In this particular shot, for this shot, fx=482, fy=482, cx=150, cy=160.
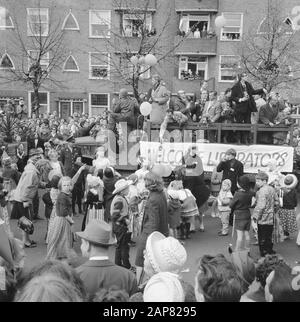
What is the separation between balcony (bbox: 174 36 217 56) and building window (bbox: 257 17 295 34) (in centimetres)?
440

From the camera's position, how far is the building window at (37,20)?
3064 centimetres

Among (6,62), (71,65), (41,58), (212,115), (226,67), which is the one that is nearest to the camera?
(212,115)

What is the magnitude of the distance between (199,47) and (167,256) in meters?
28.3

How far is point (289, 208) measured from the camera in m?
9.10

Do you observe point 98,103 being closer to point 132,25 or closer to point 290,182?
point 132,25

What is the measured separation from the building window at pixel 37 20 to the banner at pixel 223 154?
21.2 m

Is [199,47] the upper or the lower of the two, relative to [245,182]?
upper

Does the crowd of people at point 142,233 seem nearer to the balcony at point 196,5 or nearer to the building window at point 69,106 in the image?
the balcony at point 196,5

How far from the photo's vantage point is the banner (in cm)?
1212

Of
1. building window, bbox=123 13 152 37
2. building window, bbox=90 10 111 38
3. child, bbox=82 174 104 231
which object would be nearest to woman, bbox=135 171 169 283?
child, bbox=82 174 104 231

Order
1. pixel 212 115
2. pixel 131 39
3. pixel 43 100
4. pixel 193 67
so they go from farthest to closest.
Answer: pixel 43 100 → pixel 193 67 → pixel 131 39 → pixel 212 115

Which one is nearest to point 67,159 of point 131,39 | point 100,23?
point 131,39

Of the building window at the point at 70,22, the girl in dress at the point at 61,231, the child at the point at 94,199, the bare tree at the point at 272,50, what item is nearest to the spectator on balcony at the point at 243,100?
the child at the point at 94,199
